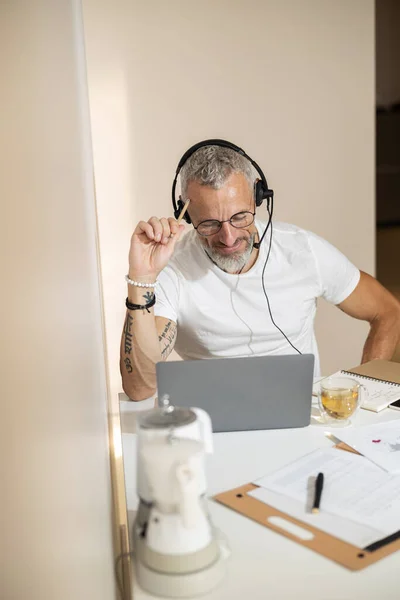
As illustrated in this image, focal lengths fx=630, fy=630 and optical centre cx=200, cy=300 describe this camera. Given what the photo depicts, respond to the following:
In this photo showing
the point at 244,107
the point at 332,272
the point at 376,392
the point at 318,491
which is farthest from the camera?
the point at 244,107

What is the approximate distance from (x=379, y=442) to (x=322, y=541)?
371mm

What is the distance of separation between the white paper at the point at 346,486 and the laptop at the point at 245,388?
14 centimetres

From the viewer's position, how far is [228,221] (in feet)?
5.74

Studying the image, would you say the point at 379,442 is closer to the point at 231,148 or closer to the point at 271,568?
the point at 271,568

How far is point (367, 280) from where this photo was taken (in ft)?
6.77

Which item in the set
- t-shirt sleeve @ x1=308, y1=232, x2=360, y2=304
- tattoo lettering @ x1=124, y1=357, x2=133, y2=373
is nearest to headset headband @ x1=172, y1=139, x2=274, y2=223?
t-shirt sleeve @ x1=308, y1=232, x2=360, y2=304

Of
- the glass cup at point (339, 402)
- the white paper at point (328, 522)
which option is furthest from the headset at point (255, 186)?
the white paper at point (328, 522)

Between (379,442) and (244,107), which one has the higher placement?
(244,107)

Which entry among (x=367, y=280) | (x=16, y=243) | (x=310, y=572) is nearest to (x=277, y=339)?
(x=367, y=280)

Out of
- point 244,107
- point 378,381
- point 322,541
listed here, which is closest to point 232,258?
point 378,381

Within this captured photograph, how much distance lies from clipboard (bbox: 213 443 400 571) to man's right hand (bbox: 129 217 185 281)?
2.49 ft

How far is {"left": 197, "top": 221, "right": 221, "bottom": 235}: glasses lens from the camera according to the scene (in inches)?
69.6

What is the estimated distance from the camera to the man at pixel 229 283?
1.62 metres

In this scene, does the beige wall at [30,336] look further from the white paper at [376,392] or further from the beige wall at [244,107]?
the beige wall at [244,107]
